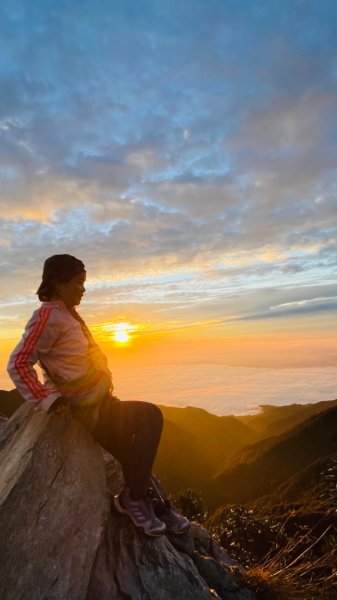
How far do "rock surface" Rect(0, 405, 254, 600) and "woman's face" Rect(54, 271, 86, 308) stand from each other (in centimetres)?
146

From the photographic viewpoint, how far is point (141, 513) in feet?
17.3

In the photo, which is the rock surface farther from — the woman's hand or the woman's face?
the woman's face

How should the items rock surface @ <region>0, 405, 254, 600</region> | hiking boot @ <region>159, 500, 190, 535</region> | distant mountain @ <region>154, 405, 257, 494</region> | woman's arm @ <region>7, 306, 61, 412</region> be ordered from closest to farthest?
rock surface @ <region>0, 405, 254, 600</region>
woman's arm @ <region>7, 306, 61, 412</region>
hiking boot @ <region>159, 500, 190, 535</region>
distant mountain @ <region>154, 405, 257, 494</region>

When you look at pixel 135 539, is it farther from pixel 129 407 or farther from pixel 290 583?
pixel 290 583

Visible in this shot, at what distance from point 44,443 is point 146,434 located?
125 centimetres

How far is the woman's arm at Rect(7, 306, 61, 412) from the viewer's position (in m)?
4.32

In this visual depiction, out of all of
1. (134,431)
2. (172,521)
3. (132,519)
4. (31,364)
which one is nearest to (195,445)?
(172,521)

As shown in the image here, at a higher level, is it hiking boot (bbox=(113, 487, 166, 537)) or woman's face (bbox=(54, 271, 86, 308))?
woman's face (bbox=(54, 271, 86, 308))

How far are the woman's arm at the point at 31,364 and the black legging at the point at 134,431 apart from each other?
35.2 inches

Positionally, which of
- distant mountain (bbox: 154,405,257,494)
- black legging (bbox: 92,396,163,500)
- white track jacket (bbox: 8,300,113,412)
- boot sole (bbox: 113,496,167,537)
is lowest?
distant mountain (bbox: 154,405,257,494)

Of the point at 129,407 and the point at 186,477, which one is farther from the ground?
the point at 129,407

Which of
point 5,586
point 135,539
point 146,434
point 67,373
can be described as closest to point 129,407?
point 146,434

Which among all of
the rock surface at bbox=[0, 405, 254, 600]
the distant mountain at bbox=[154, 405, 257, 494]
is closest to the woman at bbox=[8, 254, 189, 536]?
the rock surface at bbox=[0, 405, 254, 600]

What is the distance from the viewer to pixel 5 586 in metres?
3.99
